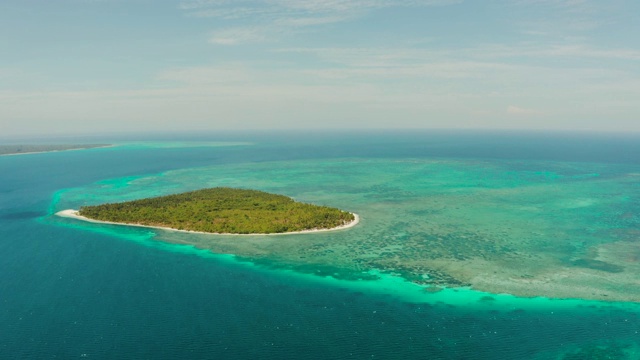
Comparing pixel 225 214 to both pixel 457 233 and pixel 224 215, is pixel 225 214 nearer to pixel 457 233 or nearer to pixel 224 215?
pixel 224 215

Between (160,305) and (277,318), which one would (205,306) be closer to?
(160,305)

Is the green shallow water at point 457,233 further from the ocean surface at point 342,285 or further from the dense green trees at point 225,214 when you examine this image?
the dense green trees at point 225,214

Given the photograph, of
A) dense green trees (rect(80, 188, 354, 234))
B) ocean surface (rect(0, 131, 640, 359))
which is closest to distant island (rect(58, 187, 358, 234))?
dense green trees (rect(80, 188, 354, 234))

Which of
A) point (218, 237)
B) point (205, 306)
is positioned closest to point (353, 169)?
point (218, 237)

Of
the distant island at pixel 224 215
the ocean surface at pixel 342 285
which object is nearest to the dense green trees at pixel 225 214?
the distant island at pixel 224 215

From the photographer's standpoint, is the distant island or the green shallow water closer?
the green shallow water

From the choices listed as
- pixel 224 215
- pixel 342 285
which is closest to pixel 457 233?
pixel 342 285

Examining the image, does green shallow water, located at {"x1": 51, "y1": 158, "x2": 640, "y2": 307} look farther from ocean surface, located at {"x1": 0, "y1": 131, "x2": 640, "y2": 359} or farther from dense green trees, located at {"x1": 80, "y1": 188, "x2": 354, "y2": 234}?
dense green trees, located at {"x1": 80, "y1": 188, "x2": 354, "y2": 234}

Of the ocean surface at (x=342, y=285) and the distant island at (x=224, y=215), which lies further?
the distant island at (x=224, y=215)
